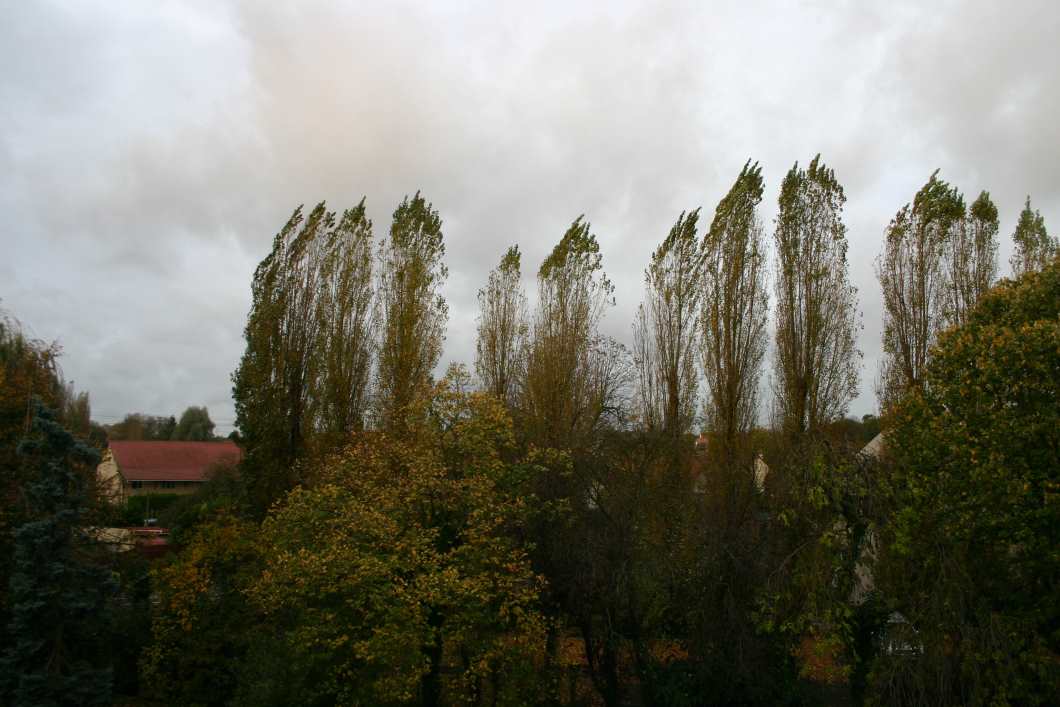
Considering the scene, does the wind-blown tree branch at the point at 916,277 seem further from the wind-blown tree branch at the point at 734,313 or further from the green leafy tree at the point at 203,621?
the green leafy tree at the point at 203,621

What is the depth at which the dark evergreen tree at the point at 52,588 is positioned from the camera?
1186 cm

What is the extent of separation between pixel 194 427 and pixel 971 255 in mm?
67984

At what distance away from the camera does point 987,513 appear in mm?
8570

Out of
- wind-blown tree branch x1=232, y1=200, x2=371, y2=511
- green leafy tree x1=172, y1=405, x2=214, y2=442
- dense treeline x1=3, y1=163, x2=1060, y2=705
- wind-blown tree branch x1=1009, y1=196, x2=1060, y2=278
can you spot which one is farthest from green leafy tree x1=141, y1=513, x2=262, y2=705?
green leafy tree x1=172, y1=405, x2=214, y2=442

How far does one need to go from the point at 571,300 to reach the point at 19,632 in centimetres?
1643

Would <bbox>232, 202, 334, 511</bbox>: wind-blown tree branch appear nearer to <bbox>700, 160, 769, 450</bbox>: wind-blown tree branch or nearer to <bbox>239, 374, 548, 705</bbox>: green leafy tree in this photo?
<bbox>239, 374, 548, 705</bbox>: green leafy tree

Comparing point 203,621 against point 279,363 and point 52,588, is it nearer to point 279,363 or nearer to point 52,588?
point 52,588

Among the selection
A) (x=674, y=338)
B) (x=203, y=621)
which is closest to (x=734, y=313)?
(x=674, y=338)

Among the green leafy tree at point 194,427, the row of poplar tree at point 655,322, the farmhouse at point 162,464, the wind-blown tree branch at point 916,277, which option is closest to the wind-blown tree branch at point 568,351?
the row of poplar tree at point 655,322

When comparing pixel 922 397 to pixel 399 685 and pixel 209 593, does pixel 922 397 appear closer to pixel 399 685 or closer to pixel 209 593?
pixel 399 685

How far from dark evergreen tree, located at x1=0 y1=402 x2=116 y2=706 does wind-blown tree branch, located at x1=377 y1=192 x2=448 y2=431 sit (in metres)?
8.12

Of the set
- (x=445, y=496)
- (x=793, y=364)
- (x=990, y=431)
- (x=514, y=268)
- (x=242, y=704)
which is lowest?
(x=242, y=704)

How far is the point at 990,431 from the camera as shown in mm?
8406

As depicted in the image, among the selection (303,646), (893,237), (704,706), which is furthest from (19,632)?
(893,237)
